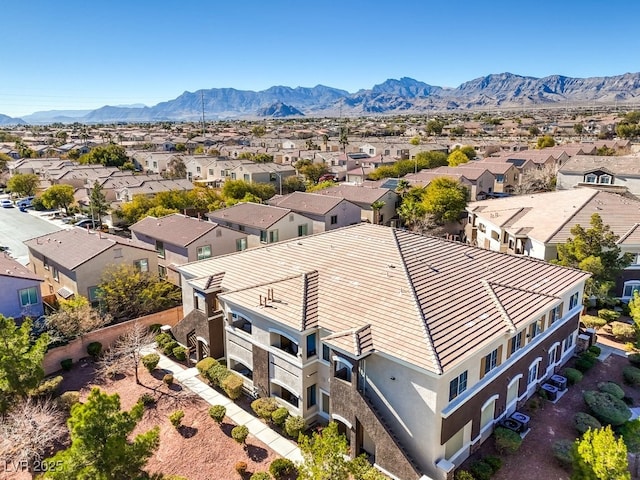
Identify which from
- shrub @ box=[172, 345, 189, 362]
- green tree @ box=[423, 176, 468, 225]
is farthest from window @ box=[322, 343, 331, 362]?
green tree @ box=[423, 176, 468, 225]

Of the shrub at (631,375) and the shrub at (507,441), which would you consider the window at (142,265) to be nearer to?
the shrub at (507,441)

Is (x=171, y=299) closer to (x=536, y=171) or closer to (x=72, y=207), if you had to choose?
(x=72, y=207)

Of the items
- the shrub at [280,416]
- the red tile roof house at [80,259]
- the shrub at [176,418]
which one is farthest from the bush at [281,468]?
the red tile roof house at [80,259]

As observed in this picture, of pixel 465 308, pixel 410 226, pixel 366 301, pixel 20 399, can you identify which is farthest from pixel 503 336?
pixel 410 226

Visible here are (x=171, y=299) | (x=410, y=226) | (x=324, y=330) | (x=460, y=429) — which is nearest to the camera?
(x=460, y=429)

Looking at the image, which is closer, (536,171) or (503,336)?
(503,336)

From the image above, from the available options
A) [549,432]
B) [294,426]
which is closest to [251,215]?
[294,426]

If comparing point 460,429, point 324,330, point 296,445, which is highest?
point 324,330

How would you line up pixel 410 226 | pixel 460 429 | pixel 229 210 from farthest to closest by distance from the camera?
pixel 410 226 < pixel 229 210 < pixel 460 429
